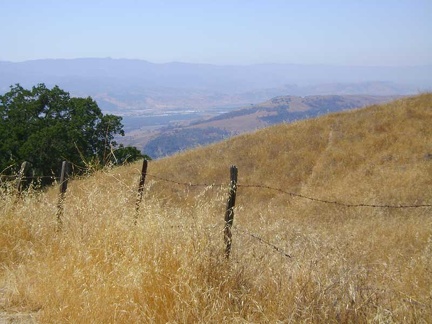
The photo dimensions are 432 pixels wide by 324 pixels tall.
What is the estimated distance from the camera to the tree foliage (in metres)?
29.7

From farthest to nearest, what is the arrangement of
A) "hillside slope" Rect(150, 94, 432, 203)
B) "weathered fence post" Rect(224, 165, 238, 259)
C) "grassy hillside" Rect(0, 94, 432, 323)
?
"hillside slope" Rect(150, 94, 432, 203) → "weathered fence post" Rect(224, 165, 238, 259) → "grassy hillside" Rect(0, 94, 432, 323)

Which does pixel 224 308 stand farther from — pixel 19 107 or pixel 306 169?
pixel 19 107

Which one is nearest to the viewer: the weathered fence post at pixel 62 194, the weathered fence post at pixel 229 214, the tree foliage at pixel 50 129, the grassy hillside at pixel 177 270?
the grassy hillside at pixel 177 270

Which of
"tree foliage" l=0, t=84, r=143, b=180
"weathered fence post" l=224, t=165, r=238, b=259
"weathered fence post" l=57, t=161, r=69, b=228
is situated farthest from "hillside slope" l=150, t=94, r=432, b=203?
"weathered fence post" l=57, t=161, r=69, b=228

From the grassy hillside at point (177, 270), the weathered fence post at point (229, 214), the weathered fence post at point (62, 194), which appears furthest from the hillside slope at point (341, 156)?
the weathered fence post at point (62, 194)

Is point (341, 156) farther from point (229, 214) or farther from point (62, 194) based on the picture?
point (229, 214)

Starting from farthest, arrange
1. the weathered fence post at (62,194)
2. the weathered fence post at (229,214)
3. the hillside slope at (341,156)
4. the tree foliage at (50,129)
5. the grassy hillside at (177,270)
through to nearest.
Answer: the tree foliage at (50,129) < the hillside slope at (341,156) < the weathered fence post at (62,194) < the weathered fence post at (229,214) < the grassy hillside at (177,270)

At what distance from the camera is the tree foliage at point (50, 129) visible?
29719mm

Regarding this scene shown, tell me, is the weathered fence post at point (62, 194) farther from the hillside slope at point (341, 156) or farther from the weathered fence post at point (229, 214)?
the hillside slope at point (341, 156)

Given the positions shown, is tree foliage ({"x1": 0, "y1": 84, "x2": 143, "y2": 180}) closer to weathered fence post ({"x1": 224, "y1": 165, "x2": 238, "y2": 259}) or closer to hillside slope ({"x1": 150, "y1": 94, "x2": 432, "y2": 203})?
hillside slope ({"x1": 150, "y1": 94, "x2": 432, "y2": 203})

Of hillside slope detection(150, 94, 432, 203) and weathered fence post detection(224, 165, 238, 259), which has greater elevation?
weathered fence post detection(224, 165, 238, 259)

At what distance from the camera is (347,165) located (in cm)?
1908

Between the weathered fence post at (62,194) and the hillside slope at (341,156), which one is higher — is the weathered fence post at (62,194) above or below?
above

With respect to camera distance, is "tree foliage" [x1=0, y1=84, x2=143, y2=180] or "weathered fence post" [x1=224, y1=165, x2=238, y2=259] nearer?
"weathered fence post" [x1=224, y1=165, x2=238, y2=259]
